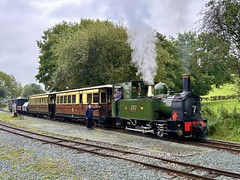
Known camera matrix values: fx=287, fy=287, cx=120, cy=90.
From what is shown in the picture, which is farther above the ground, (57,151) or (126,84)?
(126,84)

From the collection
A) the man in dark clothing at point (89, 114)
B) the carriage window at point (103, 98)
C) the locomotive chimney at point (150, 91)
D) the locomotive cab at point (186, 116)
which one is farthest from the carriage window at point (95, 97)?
the locomotive cab at point (186, 116)

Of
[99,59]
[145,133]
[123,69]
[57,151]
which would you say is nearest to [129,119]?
[145,133]

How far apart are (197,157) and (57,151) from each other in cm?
487

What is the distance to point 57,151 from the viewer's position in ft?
33.9

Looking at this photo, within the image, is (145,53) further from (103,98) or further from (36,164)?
(36,164)

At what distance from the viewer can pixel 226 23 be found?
1359cm

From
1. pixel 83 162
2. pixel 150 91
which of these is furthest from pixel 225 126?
pixel 83 162

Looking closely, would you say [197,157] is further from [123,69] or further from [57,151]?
[123,69]

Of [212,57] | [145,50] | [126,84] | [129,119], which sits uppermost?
[145,50]

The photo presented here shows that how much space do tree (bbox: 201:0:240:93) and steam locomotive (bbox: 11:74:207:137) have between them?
9.79ft

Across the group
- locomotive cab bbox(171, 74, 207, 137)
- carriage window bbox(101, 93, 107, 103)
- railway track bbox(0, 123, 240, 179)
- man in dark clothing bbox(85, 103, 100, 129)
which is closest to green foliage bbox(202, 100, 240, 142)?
locomotive cab bbox(171, 74, 207, 137)

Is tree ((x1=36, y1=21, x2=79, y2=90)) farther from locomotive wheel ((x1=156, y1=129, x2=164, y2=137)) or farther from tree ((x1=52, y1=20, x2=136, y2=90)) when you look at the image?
locomotive wheel ((x1=156, y1=129, x2=164, y2=137))

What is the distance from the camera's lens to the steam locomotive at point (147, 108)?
12.4 meters

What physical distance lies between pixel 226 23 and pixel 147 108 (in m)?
5.49
